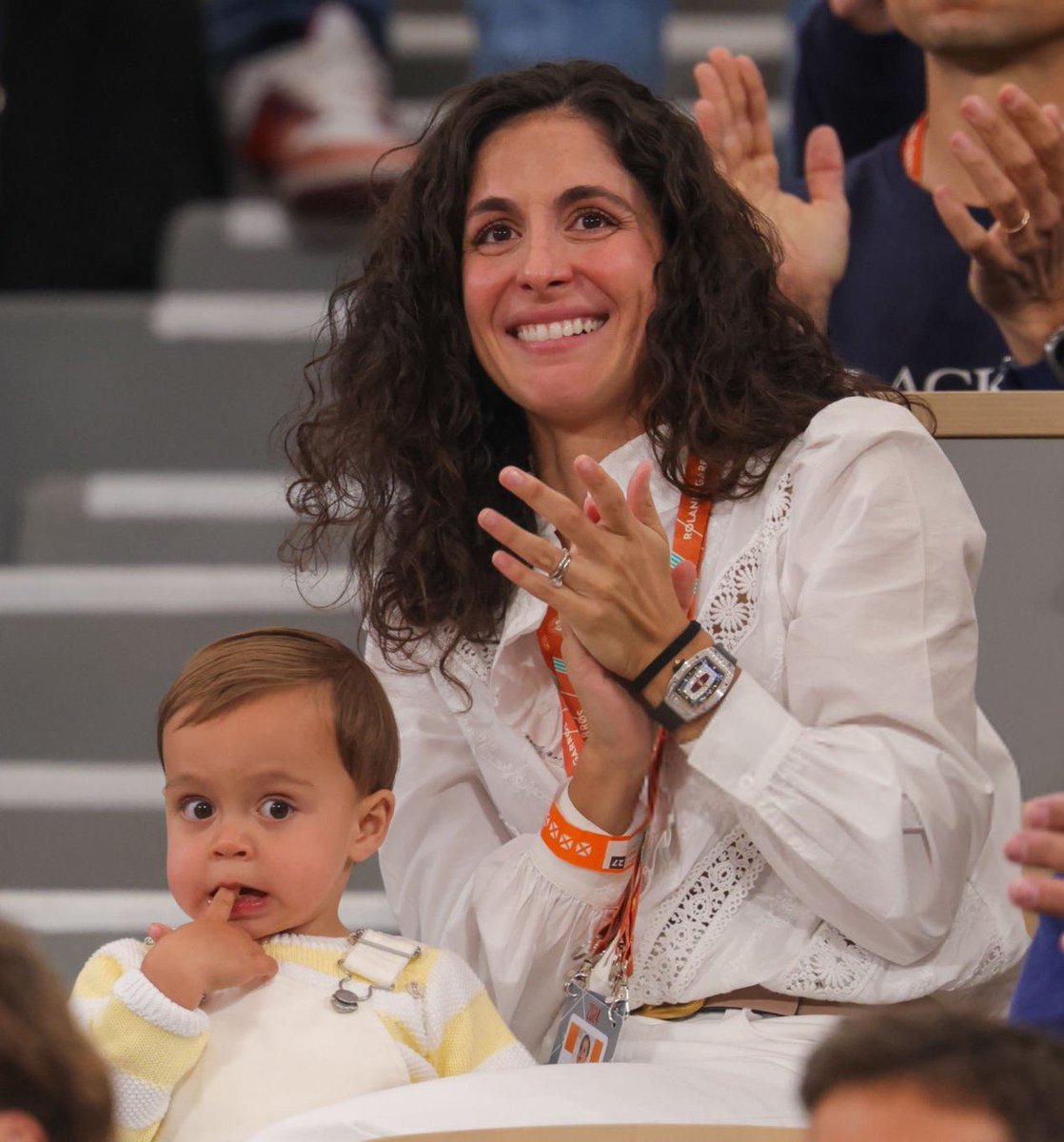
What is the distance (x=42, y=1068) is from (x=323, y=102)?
6.90ft

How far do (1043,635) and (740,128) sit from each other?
87cm

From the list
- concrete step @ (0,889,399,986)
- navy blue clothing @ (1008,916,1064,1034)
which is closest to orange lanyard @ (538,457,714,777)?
navy blue clothing @ (1008,916,1064,1034)

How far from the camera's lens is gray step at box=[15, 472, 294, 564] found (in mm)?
3020

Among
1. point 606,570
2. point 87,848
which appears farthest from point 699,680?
point 87,848

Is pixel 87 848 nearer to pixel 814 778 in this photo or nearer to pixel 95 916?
pixel 95 916

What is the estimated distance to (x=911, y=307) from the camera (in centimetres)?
241

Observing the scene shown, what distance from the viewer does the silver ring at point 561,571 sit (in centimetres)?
152

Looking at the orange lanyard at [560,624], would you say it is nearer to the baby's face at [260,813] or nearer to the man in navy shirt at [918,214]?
the baby's face at [260,813]

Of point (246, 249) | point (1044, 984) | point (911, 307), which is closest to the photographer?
point (1044, 984)

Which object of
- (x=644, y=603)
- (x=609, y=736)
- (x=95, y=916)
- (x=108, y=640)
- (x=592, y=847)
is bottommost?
(x=95, y=916)

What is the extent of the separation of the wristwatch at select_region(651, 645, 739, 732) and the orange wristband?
0.15m

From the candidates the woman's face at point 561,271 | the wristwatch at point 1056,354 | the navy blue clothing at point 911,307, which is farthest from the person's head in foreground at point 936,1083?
the navy blue clothing at point 911,307

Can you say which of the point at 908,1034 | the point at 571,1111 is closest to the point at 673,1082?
the point at 571,1111

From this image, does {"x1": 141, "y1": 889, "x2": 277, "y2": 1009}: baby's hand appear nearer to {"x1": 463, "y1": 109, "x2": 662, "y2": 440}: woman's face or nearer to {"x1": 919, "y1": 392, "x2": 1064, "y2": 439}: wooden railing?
{"x1": 463, "y1": 109, "x2": 662, "y2": 440}: woman's face
